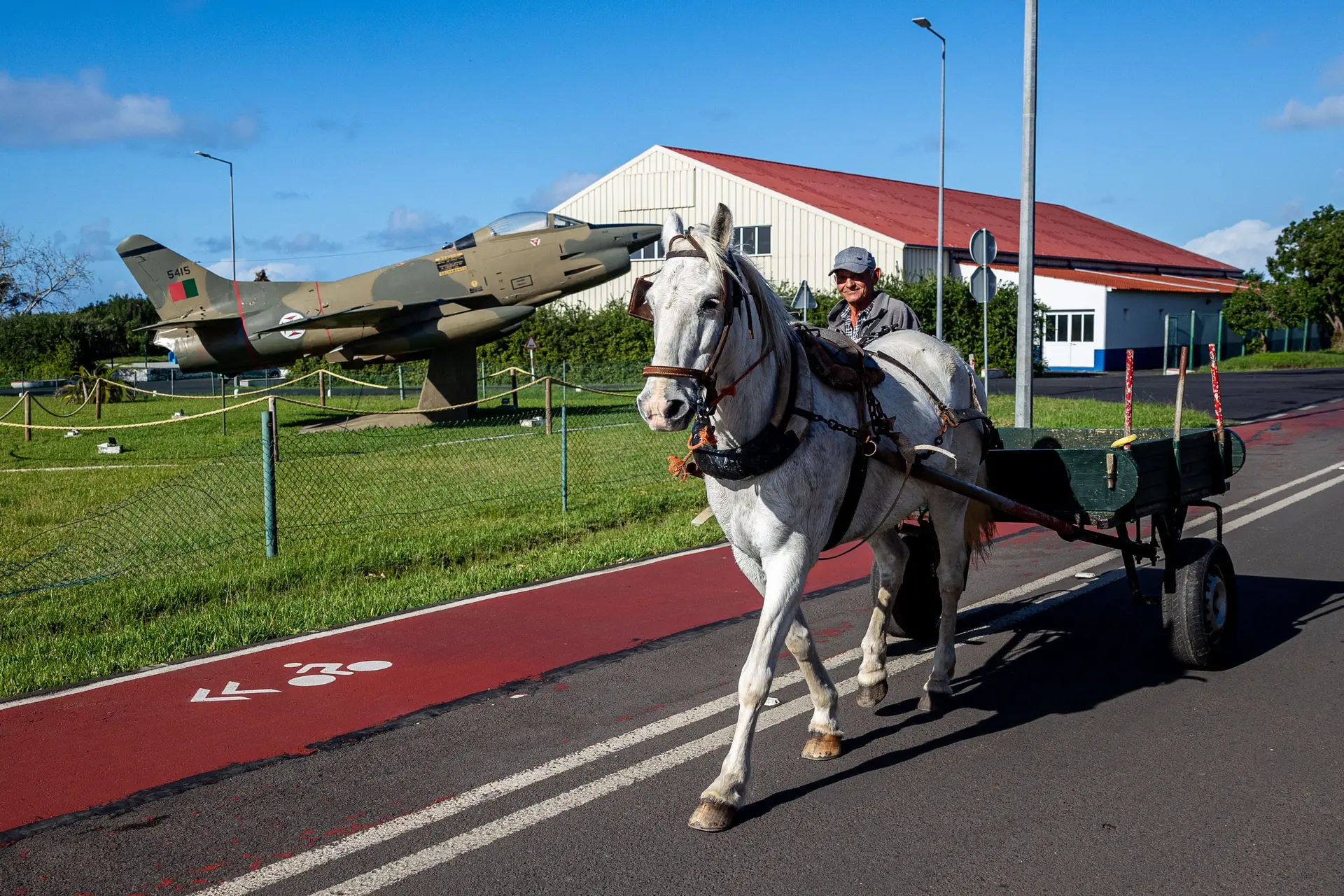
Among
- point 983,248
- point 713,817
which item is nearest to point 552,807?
point 713,817

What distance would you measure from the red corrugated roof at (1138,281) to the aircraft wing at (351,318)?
30149mm

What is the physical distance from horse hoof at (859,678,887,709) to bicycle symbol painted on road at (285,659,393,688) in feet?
9.48

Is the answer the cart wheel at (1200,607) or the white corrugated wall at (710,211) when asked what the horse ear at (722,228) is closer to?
the cart wheel at (1200,607)

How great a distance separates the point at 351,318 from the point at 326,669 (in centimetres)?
1863

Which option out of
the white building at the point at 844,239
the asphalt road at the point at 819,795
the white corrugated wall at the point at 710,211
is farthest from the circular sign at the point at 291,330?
the asphalt road at the point at 819,795

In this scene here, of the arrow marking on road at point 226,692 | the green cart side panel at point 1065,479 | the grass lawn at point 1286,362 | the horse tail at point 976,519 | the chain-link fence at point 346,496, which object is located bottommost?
the arrow marking on road at point 226,692

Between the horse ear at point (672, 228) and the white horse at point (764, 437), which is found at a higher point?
the horse ear at point (672, 228)

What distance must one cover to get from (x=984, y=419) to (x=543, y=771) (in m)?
3.13

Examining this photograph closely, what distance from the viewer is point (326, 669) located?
6777mm

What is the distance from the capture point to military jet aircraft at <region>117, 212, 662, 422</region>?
24.2 m

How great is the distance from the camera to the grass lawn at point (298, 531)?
8.02m

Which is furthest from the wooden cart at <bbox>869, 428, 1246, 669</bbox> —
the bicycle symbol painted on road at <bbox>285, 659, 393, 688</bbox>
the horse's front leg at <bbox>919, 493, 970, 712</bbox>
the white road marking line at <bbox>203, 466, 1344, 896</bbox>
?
the bicycle symbol painted on road at <bbox>285, 659, 393, 688</bbox>

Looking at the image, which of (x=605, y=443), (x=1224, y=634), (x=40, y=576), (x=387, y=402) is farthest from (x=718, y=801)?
(x=387, y=402)

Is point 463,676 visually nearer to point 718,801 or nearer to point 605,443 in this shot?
point 718,801
